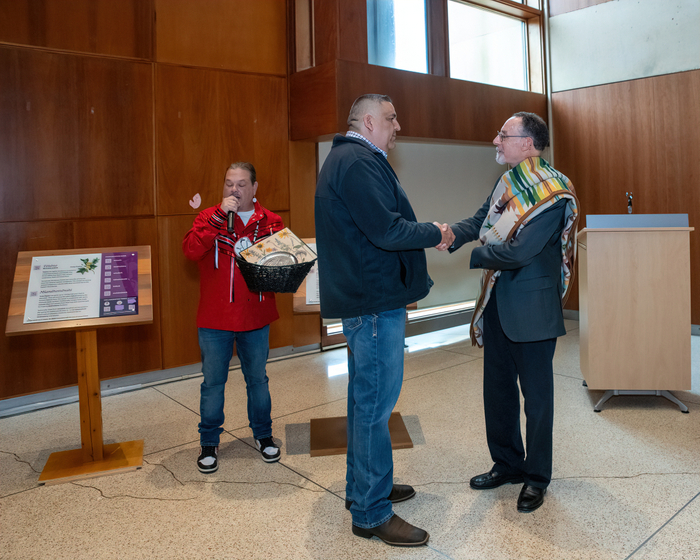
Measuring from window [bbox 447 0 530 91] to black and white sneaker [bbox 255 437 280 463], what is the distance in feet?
14.8

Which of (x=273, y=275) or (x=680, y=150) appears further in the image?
(x=680, y=150)

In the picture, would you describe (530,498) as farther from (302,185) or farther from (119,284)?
(302,185)

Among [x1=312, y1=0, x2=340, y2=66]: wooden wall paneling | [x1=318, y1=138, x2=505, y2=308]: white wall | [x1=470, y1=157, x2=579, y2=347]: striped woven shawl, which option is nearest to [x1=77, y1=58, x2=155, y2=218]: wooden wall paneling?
[x1=312, y1=0, x2=340, y2=66]: wooden wall paneling

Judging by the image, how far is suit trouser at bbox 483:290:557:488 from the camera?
2504mm

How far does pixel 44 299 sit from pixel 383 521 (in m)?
1.97

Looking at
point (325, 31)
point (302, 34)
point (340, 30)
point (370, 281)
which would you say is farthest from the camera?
point (302, 34)

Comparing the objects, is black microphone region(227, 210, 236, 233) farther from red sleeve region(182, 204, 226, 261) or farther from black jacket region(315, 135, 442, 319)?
black jacket region(315, 135, 442, 319)

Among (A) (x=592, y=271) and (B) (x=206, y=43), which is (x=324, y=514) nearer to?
(A) (x=592, y=271)

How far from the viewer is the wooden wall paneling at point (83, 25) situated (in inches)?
153

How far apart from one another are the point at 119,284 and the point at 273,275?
3.20 ft

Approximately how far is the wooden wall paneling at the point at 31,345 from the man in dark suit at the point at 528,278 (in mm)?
2947

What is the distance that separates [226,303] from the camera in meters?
2.96

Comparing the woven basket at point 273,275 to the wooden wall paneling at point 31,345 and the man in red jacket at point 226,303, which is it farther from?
the wooden wall paneling at point 31,345

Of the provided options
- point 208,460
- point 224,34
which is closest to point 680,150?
point 224,34
